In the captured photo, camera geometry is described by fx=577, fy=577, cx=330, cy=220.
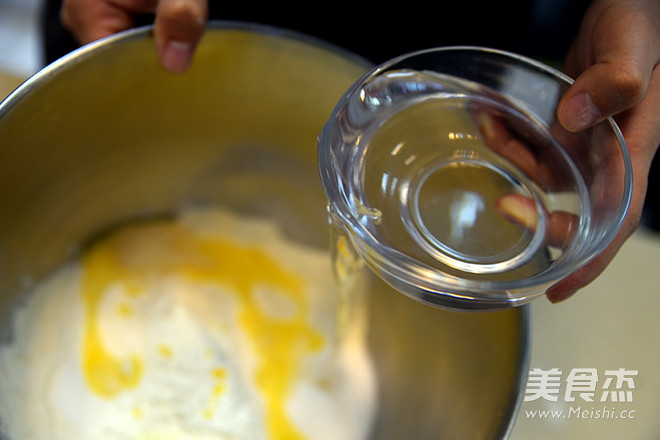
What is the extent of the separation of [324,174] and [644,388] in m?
0.47

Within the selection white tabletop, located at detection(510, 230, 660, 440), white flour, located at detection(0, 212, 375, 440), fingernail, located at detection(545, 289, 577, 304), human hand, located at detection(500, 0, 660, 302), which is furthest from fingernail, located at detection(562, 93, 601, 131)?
white flour, located at detection(0, 212, 375, 440)

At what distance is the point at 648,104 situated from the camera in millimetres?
575

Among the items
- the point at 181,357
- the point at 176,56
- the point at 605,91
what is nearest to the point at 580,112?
the point at 605,91

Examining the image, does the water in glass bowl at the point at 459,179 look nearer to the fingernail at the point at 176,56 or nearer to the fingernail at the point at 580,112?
the fingernail at the point at 580,112

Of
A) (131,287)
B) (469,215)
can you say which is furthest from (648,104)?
(131,287)

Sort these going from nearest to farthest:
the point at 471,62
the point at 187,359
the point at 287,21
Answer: the point at 471,62, the point at 187,359, the point at 287,21

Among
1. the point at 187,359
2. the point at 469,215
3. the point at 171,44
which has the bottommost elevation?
the point at 187,359

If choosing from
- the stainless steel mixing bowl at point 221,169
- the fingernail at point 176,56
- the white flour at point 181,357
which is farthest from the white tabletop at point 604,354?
the fingernail at point 176,56

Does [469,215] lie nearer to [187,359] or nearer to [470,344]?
[470,344]

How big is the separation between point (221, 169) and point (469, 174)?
369 millimetres

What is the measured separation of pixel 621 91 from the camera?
51 cm

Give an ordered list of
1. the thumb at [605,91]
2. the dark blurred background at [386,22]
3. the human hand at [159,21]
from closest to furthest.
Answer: the thumb at [605,91] < the human hand at [159,21] < the dark blurred background at [386,22]

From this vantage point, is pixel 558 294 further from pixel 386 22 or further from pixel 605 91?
pixel 386 22

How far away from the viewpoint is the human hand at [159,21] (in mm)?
609
